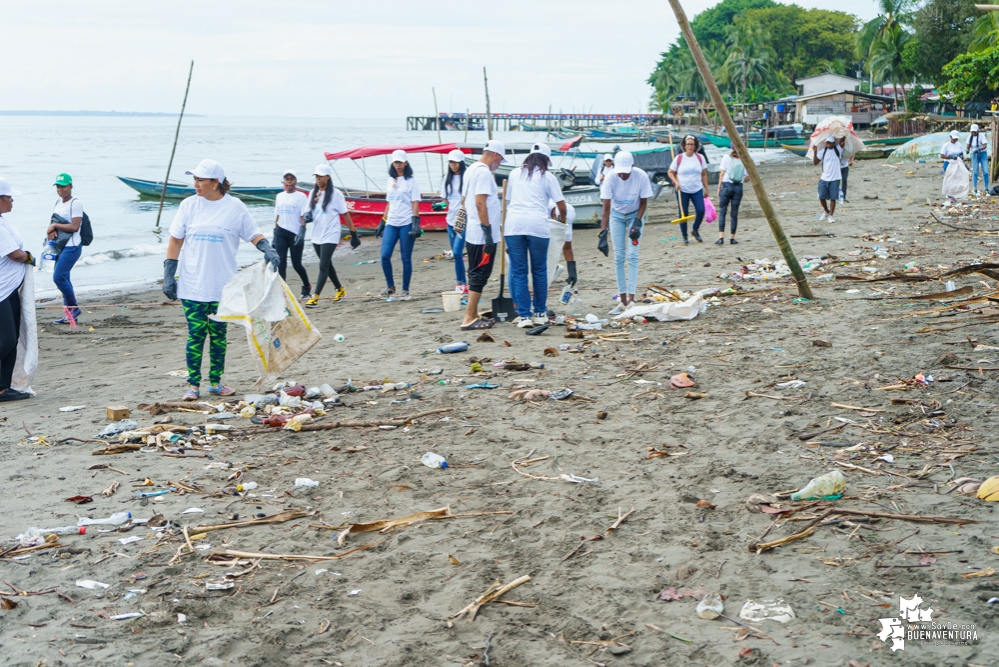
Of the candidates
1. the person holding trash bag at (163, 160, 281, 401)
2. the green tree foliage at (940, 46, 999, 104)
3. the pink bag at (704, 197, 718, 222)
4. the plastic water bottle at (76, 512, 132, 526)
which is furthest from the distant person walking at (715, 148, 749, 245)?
the green tree foliage at (940, 46, 999, 104)

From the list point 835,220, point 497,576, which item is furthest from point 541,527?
point 835,220

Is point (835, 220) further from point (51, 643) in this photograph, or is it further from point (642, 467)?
point (51, 643)

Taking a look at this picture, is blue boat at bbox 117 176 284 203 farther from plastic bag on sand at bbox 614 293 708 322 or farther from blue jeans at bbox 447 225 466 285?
plastic bag on sand at bbox 614 293 708 322

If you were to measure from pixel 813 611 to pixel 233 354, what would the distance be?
6.69m

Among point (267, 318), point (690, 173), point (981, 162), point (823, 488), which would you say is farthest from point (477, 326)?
point (981, 162)

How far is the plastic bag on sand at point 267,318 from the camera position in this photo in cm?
604

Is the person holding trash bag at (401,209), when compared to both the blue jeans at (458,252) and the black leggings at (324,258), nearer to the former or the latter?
the blue jeans at (458,252)

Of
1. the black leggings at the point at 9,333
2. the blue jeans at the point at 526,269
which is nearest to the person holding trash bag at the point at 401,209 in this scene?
the blue jeans at the point at 526,269

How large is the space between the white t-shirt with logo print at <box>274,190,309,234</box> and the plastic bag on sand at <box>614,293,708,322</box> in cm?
460

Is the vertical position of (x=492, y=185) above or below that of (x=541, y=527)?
above

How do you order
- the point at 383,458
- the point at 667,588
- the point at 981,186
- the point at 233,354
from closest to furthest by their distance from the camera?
the point at 667,588 → the point at 383,458 → the point at 233,354 → the point at 981,186

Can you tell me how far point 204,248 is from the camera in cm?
611

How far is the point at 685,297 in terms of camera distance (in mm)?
9094

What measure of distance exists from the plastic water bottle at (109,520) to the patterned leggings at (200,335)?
2.14 m
